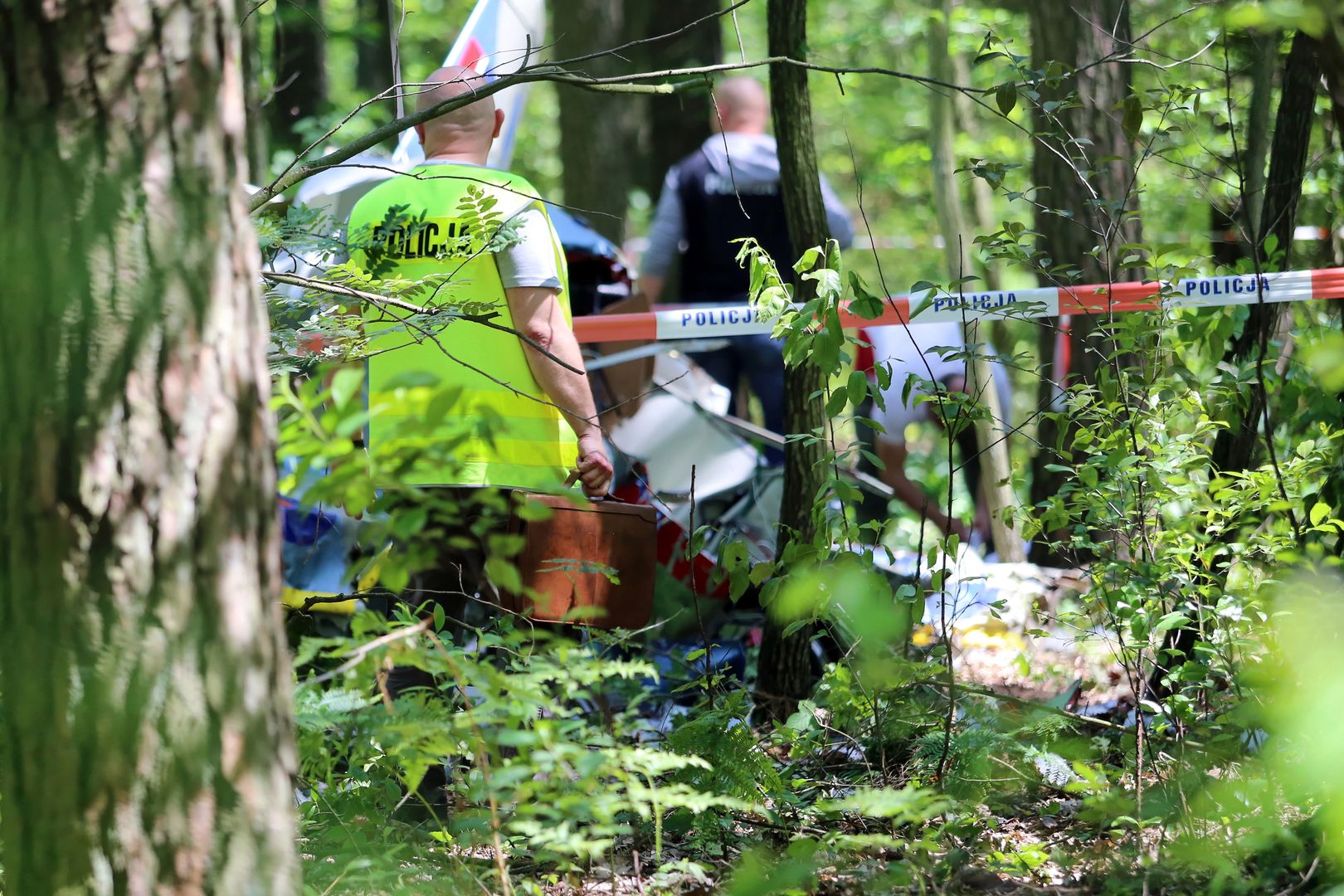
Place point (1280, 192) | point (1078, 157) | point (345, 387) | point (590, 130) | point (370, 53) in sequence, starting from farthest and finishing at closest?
point (370, 53) < point (590, 130) < point (1078, 157) < point (1280, 192) < point (345, 387)

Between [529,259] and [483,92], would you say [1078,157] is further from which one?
[483,92]

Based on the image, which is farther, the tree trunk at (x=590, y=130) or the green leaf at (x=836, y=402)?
the tree trunk at (x=590, y=130)

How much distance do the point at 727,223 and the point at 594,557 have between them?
137 inches

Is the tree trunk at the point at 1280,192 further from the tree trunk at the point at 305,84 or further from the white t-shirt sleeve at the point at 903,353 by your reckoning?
the tree trunk at the point at 305,84

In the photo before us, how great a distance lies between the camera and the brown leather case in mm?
3496

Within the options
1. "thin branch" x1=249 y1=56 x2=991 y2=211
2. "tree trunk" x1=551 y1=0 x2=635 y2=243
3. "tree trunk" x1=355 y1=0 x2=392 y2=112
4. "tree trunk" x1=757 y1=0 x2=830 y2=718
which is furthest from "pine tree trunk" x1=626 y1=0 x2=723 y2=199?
"thin branch" x1=249 y1=56 x2=991 y2=211

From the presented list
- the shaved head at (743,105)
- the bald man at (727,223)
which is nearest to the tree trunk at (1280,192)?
the bald man at (727,223)

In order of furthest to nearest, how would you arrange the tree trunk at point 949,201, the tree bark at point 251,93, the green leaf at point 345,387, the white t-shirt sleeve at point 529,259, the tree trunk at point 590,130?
the tree trunk at point 590,130, the tree trunk at point 949,201, the white t-shirt sleeve at point 529,259, the tree bark at point 251,93, the green leaf at point 345,387

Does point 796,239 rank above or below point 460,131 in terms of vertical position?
below

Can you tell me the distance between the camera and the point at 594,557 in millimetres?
3547

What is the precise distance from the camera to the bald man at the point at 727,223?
6473mm

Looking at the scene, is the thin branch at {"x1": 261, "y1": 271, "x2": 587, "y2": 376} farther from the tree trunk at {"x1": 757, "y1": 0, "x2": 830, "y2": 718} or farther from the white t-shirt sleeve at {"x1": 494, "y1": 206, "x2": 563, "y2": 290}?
the tree trunk at {"x1": 757, "y1": 0, "x2": 830, "y2": 718}

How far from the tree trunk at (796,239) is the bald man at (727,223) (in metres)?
2.27

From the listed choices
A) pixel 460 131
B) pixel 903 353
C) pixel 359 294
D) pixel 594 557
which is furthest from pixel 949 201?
pixel 359 294
